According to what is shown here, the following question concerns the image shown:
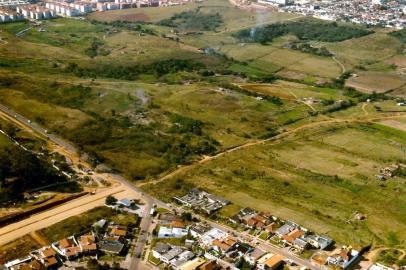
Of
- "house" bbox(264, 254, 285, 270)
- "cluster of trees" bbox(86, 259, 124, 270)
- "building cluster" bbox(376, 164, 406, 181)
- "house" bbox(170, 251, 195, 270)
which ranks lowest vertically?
"building cluster" bbox(376, 164, 406, 181)

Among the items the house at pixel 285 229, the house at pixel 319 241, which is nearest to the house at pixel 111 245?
the house at pixel 285 229

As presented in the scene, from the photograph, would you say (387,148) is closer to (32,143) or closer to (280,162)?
(280,162)

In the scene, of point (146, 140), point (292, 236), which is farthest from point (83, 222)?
point (146, 140)

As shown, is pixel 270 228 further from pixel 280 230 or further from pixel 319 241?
pixel 319 241

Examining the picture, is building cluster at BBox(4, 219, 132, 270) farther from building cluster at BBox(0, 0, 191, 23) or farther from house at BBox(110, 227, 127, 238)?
building cluster at BBox(0, 0, 191, 23)

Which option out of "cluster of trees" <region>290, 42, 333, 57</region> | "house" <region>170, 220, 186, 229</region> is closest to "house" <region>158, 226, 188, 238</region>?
"house" <region>170, 220, 186, 229</region>

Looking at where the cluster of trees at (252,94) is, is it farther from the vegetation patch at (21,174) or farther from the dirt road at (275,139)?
the vegetation patch at (21,174)
